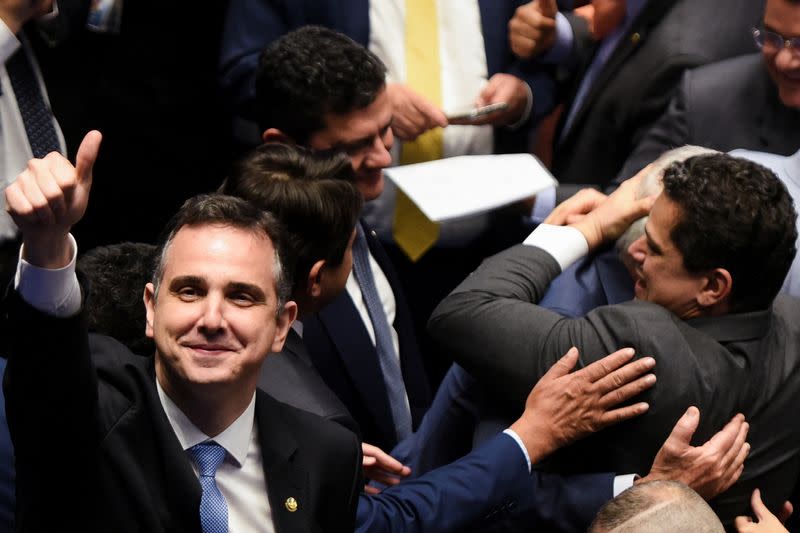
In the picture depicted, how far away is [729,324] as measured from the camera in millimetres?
2273

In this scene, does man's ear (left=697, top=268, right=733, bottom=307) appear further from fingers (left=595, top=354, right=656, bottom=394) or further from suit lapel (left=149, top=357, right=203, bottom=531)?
suit lapel (left=149, top=357, right=203, bottom=531)

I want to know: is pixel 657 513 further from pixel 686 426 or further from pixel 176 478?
pixel 176 478

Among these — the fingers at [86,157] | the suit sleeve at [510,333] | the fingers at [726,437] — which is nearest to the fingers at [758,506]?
the fingers at [726,437]

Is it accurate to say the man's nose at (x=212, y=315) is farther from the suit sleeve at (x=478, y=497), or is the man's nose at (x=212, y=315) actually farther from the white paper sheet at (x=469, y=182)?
the white paper sheet at (x=469, y=182)

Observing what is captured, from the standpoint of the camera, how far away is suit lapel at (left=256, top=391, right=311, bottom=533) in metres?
1.95

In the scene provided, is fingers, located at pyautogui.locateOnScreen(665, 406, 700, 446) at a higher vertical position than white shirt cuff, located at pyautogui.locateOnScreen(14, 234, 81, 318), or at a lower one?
lower

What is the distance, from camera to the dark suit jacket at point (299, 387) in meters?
2.32

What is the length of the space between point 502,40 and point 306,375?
1451 millimetres

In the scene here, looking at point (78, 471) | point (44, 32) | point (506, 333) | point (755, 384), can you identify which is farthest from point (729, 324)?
point (44, 32)

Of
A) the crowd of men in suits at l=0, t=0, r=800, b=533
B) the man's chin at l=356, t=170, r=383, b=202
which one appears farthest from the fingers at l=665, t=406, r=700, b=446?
the man's chin at l=356, t=170, r=383, b=202

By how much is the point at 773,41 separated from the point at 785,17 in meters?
0.07

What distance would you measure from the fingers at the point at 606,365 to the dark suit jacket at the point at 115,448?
0.44m

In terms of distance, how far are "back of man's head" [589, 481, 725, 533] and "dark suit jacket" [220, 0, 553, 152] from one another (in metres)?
1.73

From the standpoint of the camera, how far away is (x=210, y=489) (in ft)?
6.22
